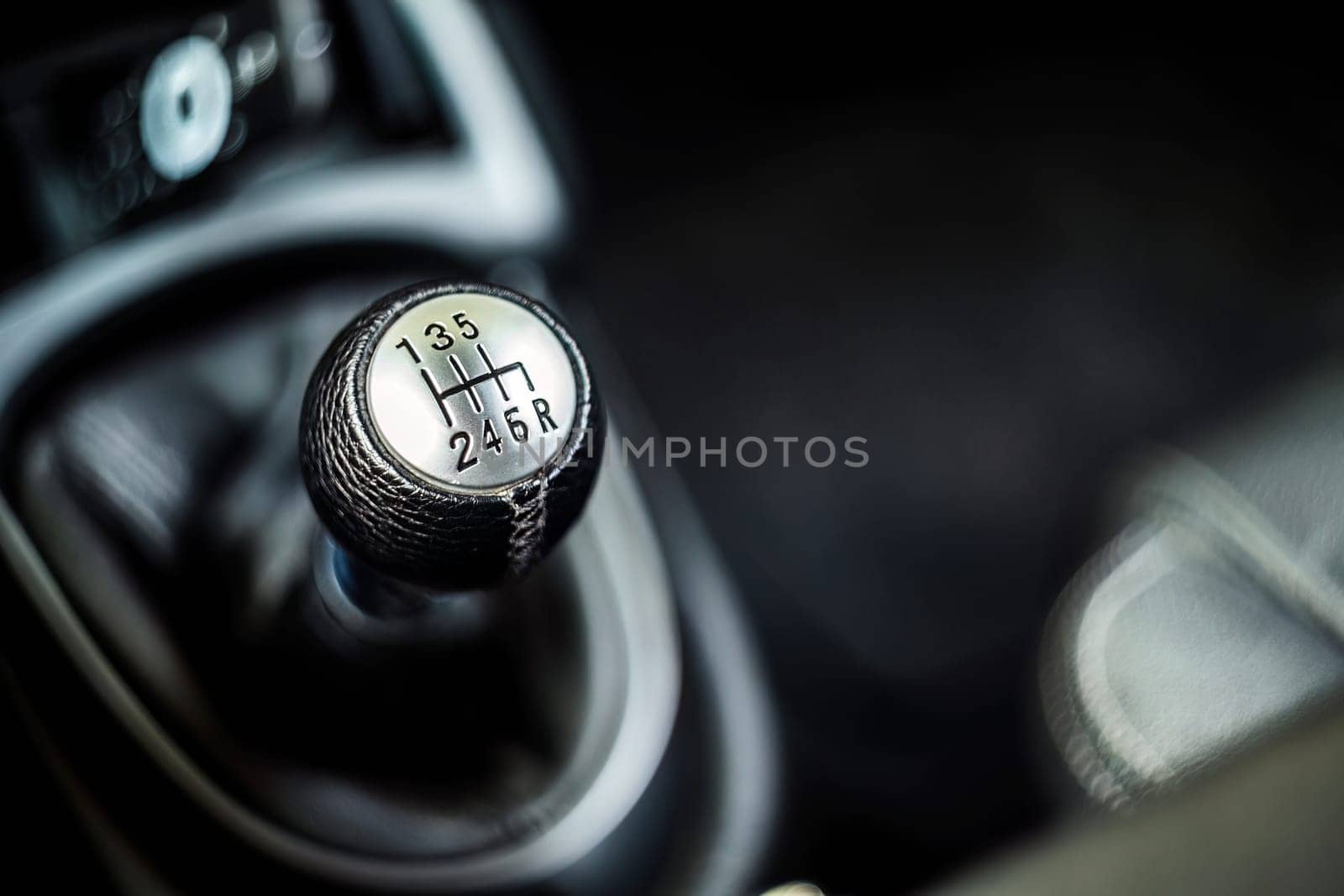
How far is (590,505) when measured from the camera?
1.99 feet

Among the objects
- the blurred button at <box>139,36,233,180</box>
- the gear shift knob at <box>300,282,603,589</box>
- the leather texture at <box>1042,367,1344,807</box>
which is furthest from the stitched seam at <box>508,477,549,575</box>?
the leather texture at <box>1042,367,1344,807</box>

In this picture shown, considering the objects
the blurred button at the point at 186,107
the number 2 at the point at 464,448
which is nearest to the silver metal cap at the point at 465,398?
the number 2 at the point at 464,448

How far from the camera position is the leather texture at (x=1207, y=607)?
0.81m

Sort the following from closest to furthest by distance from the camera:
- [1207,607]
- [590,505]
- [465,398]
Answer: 1. [465,398]
2. [590,505]
3. [1207,607]

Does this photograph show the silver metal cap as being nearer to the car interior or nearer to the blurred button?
the car interior

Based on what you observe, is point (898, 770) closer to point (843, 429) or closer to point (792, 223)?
point (843, 429)

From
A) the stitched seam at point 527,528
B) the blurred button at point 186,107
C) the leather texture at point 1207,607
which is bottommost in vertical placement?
the leather texture at point 1207,607

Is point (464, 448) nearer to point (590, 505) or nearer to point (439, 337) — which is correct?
point (439, 337)

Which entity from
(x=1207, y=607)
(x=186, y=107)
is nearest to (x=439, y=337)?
(x=186, y=107)

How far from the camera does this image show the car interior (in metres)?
0.43

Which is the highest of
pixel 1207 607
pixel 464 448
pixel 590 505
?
pixel 464 448

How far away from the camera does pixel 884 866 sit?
2.68 ft

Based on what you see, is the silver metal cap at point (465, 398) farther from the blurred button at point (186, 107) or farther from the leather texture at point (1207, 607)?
the leather texture at point (1207, 607)

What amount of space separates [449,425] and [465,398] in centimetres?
1
